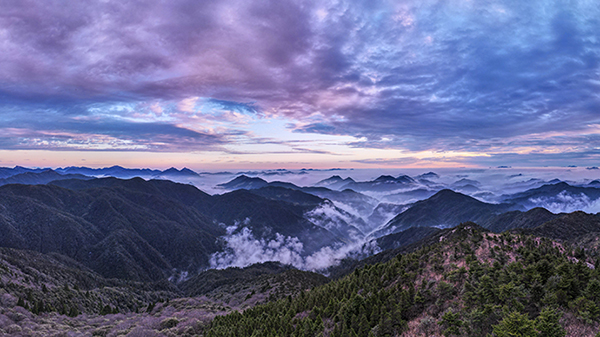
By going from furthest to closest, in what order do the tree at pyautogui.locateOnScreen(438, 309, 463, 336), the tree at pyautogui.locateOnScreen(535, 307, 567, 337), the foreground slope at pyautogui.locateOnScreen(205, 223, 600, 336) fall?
1. the tree at pyautogui.locateOnScreen(438, 309, 463, 336)
2. the foreground slope at pyautogui.locateOnScreen(205, 223, 600, 336)
3. the tree at pyautogui.locateOnScreen(535, 307, 567, 337)

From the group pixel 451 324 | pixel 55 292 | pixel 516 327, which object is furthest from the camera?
pixel 55 292

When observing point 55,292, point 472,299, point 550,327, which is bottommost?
point 55,292

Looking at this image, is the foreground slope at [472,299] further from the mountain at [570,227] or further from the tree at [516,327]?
the mountain at [570,227]

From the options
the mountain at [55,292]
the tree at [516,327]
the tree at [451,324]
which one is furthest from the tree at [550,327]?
the mountain at [55,292]

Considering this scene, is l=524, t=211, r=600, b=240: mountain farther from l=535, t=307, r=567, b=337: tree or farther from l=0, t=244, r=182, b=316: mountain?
l=0, t=244, r=182, b=316: mountain

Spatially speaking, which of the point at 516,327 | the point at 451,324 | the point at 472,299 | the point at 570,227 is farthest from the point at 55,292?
the point at 570,227

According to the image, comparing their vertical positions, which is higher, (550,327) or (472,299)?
(550,327)

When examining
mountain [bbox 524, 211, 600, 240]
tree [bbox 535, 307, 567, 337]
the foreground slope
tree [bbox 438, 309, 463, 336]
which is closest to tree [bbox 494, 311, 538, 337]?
the foreground slope

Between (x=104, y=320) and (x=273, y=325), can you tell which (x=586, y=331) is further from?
(x=104, y=320)

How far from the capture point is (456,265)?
35094 mm

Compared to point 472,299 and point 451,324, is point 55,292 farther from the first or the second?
point 472,299

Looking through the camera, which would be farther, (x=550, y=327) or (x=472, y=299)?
(x=472, y=299)

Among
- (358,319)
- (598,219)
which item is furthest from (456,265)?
(598,219)

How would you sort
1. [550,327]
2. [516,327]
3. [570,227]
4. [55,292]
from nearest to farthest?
[550,327]
[516,327]
[55,292]
[570,227]
